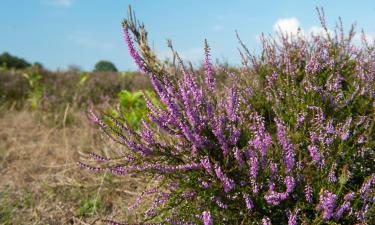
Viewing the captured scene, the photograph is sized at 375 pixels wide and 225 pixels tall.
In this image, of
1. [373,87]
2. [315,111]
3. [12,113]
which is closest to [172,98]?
[315,111]

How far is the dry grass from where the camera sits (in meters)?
3.78

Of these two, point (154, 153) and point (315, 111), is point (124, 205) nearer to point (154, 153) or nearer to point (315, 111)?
point (154, 153)

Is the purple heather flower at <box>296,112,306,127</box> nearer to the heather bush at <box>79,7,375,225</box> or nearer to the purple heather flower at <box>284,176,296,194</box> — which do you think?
the heather bush at <box>79,7,375,225</box>

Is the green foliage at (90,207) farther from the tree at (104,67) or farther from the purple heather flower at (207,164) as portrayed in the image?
the tree at (104,67)

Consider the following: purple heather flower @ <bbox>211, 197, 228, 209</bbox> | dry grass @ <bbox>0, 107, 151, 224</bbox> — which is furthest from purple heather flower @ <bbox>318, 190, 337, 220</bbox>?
dry grass @ <bbox>0, 107, 151, 224</bbox>

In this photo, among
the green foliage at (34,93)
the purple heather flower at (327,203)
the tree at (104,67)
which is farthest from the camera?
the tree at (104,67)

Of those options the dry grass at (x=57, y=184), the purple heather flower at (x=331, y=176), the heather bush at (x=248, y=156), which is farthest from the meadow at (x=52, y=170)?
the purple heather flower at (x=331, y=176)

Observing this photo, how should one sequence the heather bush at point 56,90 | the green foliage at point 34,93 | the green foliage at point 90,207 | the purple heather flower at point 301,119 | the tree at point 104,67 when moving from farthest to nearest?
1. the tree at point 104,67
2. the heather bush at point 56,90
3. the green foliage at point 34,93
4. the green foliage at point 90,207
5. the purple heather flower at point 301,119

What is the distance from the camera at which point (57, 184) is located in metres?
4.32

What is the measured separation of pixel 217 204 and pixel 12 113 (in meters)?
7.03

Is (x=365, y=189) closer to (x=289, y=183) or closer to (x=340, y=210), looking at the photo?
(x=340, y=210)

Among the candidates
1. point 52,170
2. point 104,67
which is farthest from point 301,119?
point 104,67

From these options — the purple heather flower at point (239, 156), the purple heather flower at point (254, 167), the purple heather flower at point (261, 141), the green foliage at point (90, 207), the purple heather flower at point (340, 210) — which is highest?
the purple heather flower at point (261, 141)

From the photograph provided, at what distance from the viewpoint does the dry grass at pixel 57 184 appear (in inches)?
149
